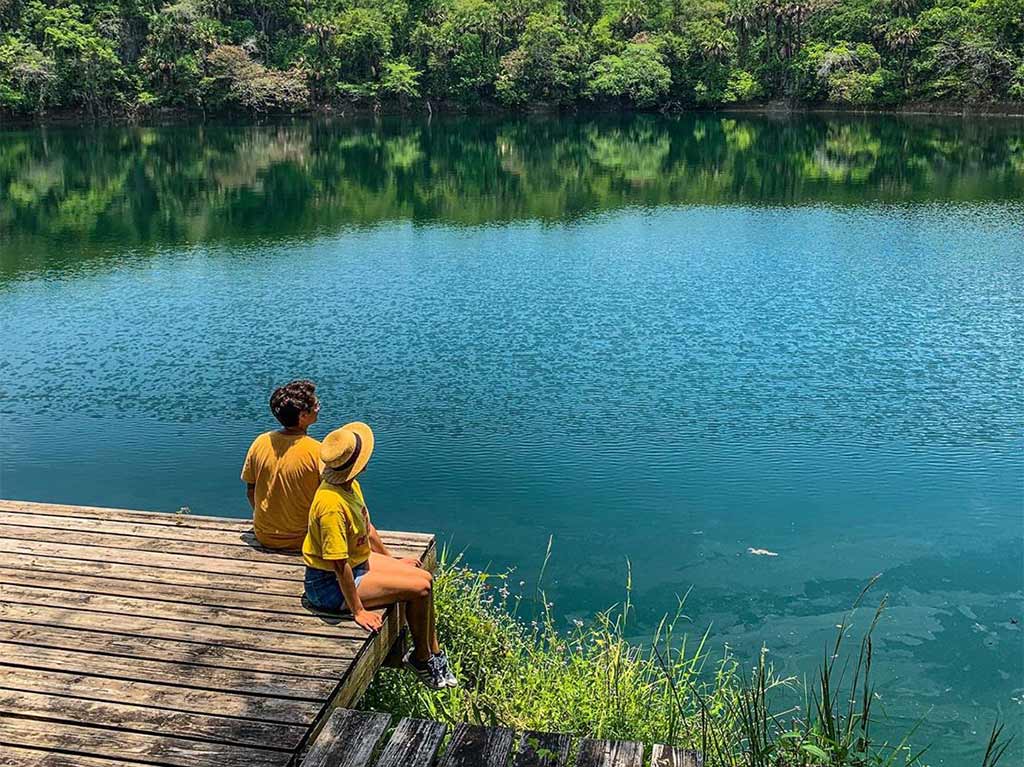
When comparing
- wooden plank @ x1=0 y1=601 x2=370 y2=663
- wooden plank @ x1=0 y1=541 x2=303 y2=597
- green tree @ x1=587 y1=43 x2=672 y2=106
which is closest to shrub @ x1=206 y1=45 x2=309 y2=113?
green tree @ x1=587 y1=43 x2=672 y2=106

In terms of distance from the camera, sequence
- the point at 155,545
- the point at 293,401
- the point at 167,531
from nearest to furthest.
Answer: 1. the point at 293,401
2. the point at 155,545
3. the point at 167,531

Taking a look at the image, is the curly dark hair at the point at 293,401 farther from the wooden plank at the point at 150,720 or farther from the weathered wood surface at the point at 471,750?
the weathered wood surface at the point at 471,750

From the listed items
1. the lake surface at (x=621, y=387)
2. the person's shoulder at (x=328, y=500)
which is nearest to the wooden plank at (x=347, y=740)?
the person's shoulder at (x=328, y=500)

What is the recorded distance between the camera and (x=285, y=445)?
5148 mm

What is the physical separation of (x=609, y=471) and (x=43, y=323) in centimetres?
1094

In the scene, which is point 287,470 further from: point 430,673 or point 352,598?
point 430,673

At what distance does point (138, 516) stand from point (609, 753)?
347 centimetres

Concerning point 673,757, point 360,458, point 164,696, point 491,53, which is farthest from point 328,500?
point 491,53

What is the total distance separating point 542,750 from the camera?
366 cm

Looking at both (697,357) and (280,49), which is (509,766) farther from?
(280,49)

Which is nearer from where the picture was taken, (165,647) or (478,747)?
(478,747)

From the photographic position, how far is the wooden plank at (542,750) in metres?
3.62

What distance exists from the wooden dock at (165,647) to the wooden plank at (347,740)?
0.07 m

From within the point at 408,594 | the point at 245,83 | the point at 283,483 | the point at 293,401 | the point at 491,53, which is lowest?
the point at 408,594
